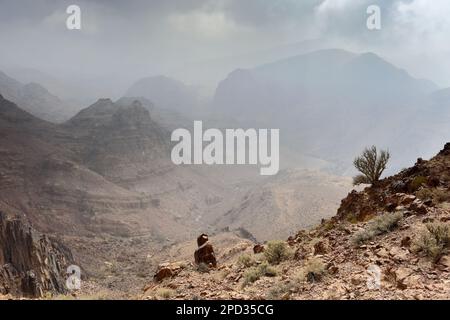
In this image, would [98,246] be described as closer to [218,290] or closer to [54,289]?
[54,289]

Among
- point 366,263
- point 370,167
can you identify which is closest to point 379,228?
point 366,263

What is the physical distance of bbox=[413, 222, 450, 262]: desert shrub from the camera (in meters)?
8.95

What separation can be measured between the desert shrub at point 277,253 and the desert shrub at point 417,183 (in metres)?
4.95

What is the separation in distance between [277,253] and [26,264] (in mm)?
38785

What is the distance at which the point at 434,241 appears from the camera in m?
9.20

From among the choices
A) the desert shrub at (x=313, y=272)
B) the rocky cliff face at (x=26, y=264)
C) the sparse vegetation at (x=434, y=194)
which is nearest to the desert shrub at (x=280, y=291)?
the desert shrub at (x=313, y=272)

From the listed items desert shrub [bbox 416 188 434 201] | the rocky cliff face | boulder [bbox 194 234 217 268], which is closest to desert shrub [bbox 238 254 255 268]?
boulder [bbox 194 234 217 268]

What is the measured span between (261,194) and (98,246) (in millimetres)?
51691

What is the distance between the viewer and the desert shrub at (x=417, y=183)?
13741 millimetres

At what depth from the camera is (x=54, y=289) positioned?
3950 centimetres

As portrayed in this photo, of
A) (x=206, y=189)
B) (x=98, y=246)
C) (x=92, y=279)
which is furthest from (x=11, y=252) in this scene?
(x=206, y=189)

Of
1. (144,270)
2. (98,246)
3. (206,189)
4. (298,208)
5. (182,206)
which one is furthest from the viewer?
(206,189)
